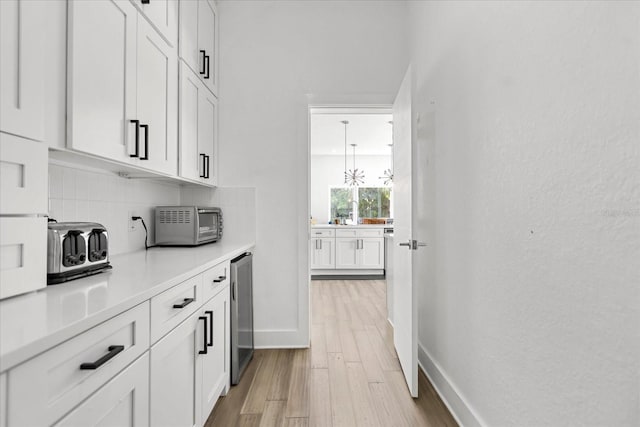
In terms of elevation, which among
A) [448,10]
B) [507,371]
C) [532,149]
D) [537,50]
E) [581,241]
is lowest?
[507,371]

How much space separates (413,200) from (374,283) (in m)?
3.93

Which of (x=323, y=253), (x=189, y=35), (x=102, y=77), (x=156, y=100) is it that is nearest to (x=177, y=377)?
(x=102, y=77)

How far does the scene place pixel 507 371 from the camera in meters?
1.36

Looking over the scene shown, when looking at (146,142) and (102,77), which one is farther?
(146,142)

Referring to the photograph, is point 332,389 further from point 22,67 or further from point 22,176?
point 22,67

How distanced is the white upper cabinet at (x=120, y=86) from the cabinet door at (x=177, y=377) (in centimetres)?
75

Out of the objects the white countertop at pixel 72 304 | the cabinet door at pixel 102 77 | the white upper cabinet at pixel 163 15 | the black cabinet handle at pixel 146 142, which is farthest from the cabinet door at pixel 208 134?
the white countertop at pixel 72 304

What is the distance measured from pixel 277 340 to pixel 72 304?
2107mm

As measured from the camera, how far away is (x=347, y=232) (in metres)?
6.55

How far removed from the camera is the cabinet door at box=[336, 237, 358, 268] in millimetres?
6500

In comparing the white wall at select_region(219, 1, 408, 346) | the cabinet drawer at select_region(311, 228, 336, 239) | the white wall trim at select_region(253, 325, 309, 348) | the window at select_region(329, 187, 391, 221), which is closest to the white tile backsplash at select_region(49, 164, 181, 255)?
the white wall at select_region(219, 1, 408, 346)

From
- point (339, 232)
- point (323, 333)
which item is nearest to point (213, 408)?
point (323, 333)

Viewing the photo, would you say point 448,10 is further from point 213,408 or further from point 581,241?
point 213,408

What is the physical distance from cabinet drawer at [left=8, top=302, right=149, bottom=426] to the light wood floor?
1.09 m
